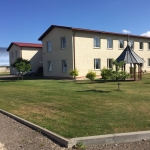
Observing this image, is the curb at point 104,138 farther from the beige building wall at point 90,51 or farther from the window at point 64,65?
the window at point 64,65

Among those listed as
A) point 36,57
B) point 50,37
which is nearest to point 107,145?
point 50,37

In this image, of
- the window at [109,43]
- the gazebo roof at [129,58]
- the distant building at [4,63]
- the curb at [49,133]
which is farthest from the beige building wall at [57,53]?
the distant building at [4,63]

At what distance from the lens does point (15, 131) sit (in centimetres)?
558

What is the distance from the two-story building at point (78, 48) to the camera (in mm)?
24516

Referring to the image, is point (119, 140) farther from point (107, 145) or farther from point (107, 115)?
point (107, 115)

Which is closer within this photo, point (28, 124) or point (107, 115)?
point (28, 124)

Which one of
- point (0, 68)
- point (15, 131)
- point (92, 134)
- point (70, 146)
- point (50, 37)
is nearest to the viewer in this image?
point (70, 146)

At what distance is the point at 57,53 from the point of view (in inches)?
1059

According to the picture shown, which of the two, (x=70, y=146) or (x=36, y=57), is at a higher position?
(x=36, y=57)

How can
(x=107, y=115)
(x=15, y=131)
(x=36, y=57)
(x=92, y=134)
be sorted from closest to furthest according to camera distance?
(x=92, y=134) → (x=15, y=131) → (x=107, y=115) → (x=36, y=57)

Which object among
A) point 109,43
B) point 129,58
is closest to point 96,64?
point 109,43

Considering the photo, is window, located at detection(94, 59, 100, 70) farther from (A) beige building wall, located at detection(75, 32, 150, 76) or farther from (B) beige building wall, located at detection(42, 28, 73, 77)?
(B) beige building wall, located at detection(42, 28, 73, 77)

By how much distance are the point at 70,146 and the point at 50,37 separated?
82.6ft

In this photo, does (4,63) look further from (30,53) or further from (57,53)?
(57,53)
